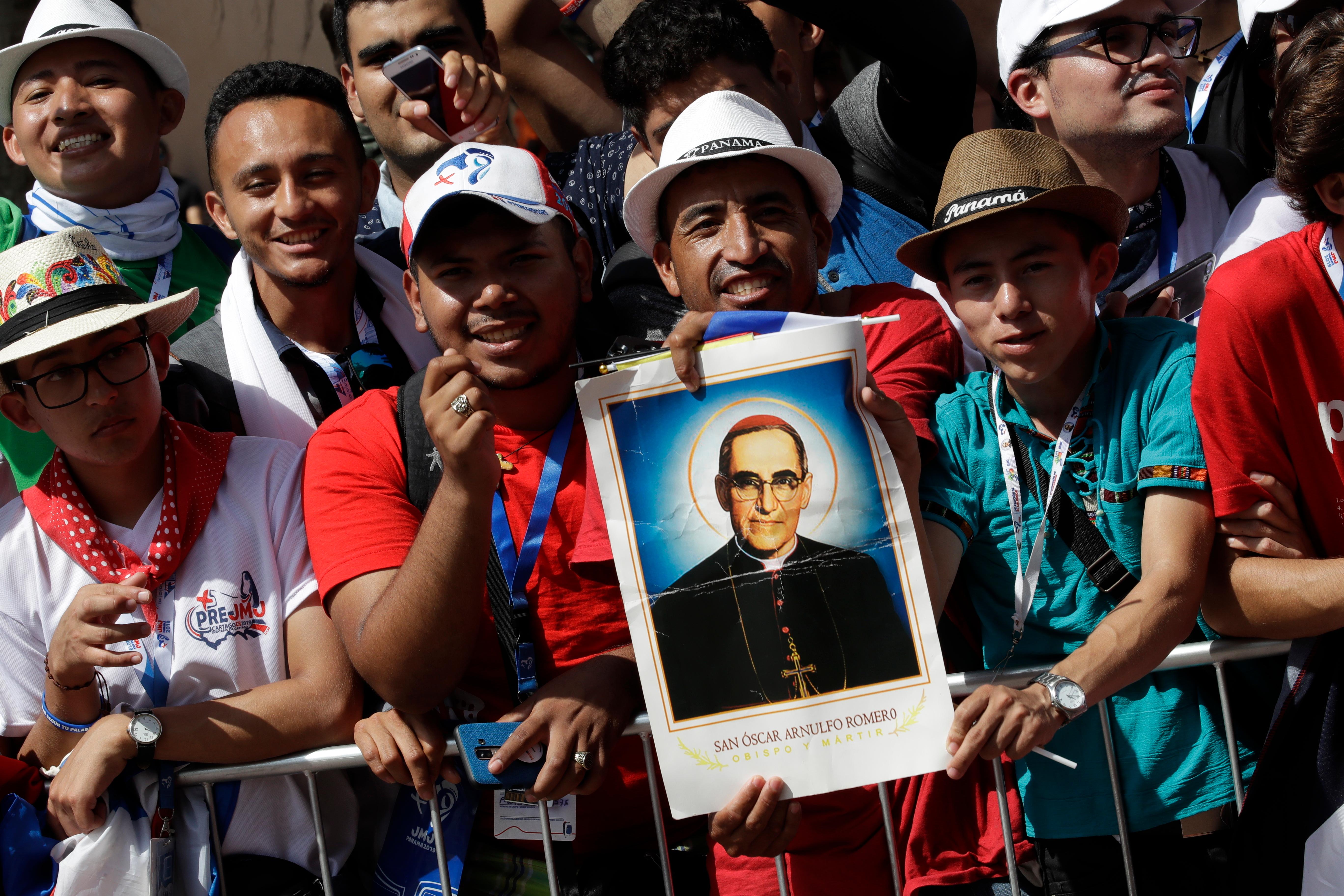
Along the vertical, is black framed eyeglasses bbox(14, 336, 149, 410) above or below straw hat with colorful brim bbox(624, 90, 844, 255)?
below

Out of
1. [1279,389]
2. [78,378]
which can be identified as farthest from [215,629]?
[1279,389]

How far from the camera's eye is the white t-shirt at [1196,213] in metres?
3.46

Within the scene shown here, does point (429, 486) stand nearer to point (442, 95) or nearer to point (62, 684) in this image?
point (62, 684)

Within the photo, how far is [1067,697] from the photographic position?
2.25 meters

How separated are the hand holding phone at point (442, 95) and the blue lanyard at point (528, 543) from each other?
1.61m

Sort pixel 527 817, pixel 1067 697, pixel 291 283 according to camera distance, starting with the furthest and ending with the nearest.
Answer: pixel 291 283 < pixel 527 817 < pixel 1067 697

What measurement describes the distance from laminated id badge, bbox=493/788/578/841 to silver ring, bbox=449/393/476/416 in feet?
2.75

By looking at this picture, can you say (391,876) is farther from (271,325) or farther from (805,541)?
(271,325)

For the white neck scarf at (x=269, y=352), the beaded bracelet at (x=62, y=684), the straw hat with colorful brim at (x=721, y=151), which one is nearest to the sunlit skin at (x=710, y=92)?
the straw hat with colorful brim at (x=721, y=151)

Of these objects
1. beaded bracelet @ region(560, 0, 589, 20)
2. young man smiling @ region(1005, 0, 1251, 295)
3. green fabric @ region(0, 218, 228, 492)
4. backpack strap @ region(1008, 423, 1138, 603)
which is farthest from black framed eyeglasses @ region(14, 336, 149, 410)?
beaded bracelet @ region(560, 0, 589, 20)

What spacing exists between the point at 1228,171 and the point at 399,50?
8.80 feet

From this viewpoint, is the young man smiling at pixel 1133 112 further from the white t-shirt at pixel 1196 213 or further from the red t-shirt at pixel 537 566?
the red t-shirt at pixel 537 566

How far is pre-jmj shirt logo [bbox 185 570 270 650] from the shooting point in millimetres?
2820

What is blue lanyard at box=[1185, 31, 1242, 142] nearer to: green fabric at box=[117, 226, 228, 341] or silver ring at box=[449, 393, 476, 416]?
silver ring at box=[449, 393, 476, 416]
